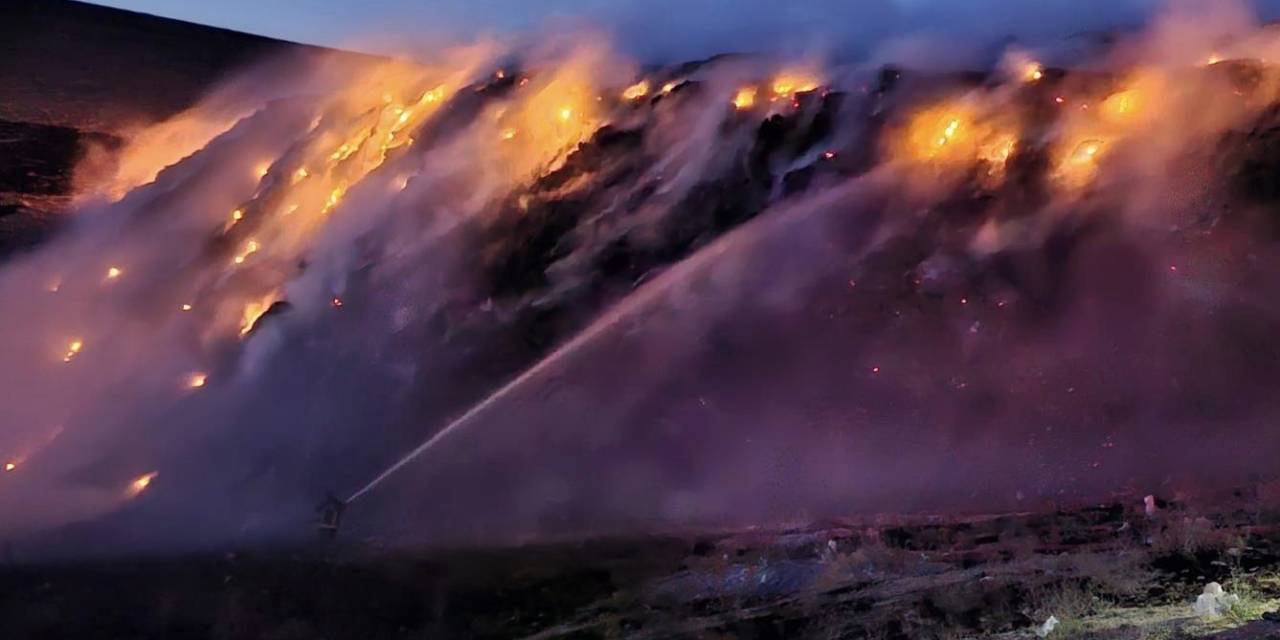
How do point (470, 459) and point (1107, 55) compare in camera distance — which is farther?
point (470, 459)

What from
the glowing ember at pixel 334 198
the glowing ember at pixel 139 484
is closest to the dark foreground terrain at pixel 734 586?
the glowing ember at pixel 139 484

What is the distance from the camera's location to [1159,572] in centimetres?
377

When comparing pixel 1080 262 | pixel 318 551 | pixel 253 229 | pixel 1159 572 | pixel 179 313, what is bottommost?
pixel 1159 572

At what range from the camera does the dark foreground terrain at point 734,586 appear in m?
3.50

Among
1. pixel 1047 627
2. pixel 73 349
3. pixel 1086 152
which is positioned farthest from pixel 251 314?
pixel 1086 152

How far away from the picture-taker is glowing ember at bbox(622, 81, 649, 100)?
4789 mm

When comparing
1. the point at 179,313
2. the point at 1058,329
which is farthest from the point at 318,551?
the point at 1058,329

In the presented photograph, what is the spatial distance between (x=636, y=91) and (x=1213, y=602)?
354 centimetres

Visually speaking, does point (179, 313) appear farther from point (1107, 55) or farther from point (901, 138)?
point (1107, 55)

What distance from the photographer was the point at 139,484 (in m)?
4.48

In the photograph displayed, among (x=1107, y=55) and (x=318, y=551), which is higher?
(x=1107, y=55)

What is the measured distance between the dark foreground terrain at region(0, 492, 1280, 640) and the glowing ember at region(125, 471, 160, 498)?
532 millimetres

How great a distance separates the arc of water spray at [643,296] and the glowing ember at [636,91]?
0.94 m

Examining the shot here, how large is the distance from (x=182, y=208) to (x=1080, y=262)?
5168mm
